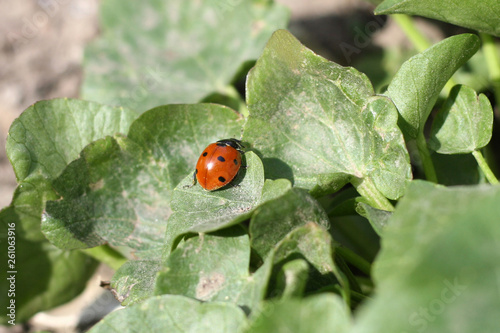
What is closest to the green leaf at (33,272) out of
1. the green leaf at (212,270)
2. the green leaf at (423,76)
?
the green leaf at (212,270)

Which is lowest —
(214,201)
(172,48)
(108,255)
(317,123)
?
(108,255)

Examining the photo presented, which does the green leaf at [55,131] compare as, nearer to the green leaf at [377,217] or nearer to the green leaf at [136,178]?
the green leaf at [136,178]

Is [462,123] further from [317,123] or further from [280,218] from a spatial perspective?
[280,218]

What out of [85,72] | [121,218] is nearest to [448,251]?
[121,218]

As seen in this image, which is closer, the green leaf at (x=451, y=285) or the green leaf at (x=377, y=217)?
the green leaf at (x=451, y=285)

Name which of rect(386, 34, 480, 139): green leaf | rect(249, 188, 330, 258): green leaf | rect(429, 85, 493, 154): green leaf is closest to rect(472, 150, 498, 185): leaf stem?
rect(429, 85, 493, 154): green leaf

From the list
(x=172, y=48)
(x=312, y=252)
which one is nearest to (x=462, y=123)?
(x=312, y=252)
